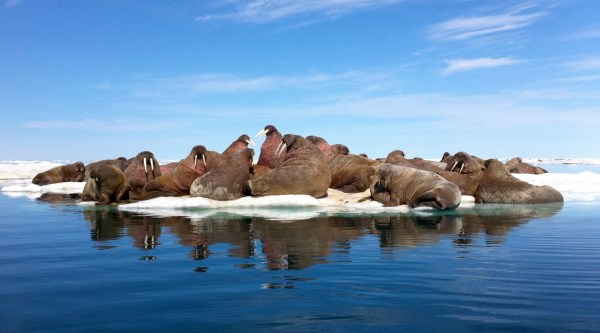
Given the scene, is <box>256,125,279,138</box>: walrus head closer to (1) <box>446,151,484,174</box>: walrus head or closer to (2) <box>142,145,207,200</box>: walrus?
(2) <box>142,145,207,200</box>: walrus

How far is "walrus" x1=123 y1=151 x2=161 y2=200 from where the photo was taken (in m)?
15.8

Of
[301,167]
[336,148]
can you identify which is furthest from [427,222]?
[336,148]

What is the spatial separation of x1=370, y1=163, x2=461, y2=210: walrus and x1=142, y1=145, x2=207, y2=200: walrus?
5.52m

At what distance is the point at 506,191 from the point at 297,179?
6033 millimetres

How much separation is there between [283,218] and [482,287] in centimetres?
622

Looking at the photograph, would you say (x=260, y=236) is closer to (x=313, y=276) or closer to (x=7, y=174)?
(x=313, y=276)

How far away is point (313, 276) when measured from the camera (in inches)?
199

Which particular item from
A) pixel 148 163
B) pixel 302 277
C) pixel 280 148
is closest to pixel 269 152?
pixel 280 148

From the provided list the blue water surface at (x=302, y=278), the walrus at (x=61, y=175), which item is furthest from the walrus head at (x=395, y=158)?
the walrus at (x=61, y=175)

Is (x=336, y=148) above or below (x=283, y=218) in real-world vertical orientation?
above

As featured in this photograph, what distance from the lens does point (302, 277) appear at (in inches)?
197

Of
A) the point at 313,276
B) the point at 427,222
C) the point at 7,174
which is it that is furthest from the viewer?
the point at 7,174

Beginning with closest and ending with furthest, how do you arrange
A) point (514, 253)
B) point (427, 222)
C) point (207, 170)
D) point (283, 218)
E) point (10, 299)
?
point (10, 299) → point (514, 253) → point (427, 222) → point (283, 218) → point (207, 170)

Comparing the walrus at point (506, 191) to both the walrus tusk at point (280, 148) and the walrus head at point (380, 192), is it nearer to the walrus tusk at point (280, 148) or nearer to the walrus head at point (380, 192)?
the walrus head at point (380, 192)
